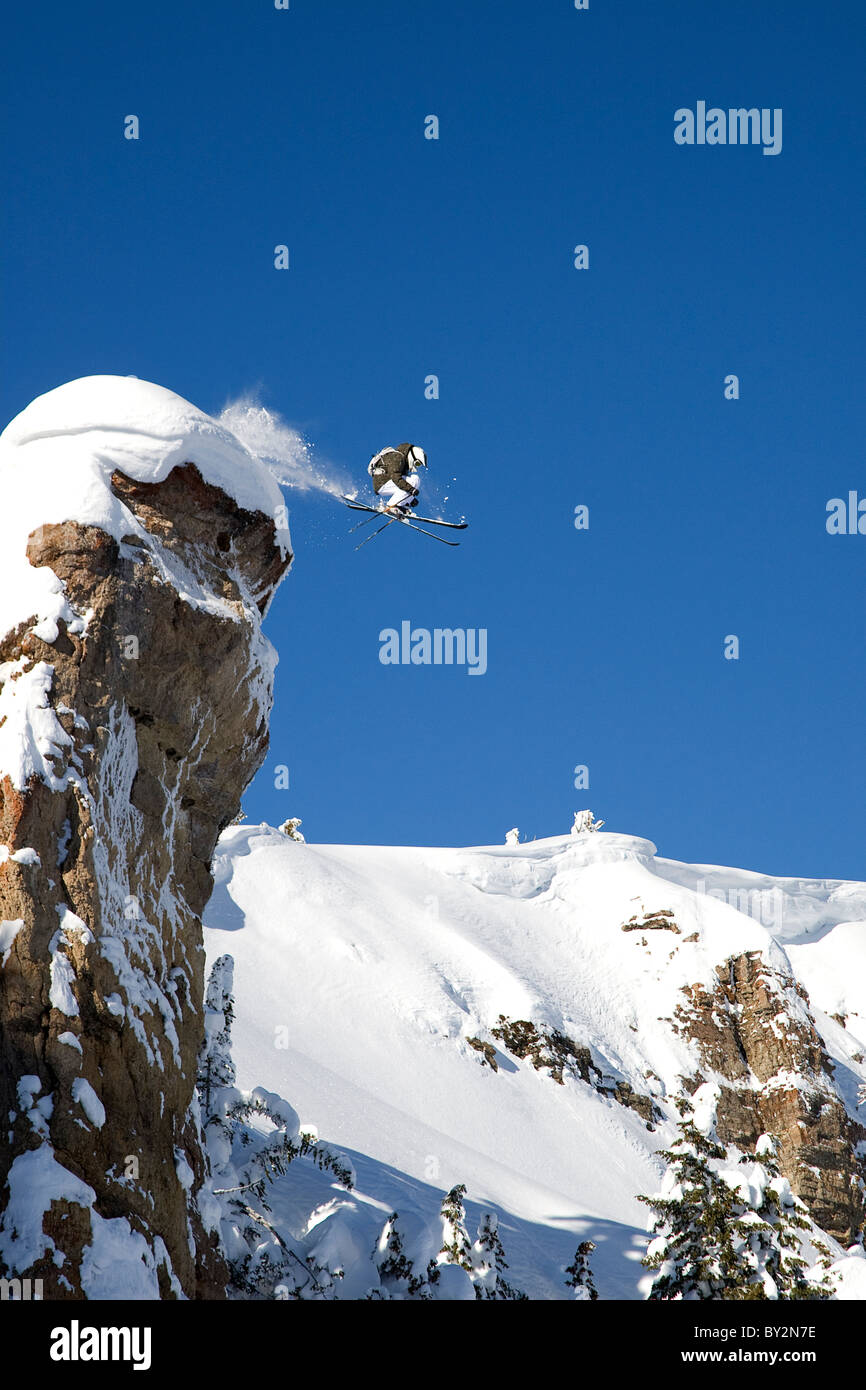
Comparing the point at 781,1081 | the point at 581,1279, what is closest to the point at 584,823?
the point at 781,1081

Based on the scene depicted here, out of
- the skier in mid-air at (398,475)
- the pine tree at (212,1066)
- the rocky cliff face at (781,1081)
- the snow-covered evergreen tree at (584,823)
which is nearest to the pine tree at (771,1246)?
the pine tree at (212,1066)

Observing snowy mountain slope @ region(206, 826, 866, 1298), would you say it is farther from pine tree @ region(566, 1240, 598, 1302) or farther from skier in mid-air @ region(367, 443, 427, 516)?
skier in mid-air @ region(367, 443, 427, 516)

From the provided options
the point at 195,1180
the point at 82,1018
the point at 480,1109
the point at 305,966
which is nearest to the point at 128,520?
the point at 82,1018

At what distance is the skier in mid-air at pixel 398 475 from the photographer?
17.9 meters

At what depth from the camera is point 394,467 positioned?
17906 millimetres

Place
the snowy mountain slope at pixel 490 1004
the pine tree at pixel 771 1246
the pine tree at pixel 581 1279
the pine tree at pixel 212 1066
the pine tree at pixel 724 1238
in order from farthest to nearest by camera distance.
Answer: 1. the snowy mountain slope at pixel 490 1004
2. the pine tree at pixel 581 1279
3. the pine tree at pixel 212 1066
4. the pine tree at pixel 724 1238
5. the pine tree at pixel 771 1246

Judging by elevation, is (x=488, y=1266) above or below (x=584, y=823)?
below

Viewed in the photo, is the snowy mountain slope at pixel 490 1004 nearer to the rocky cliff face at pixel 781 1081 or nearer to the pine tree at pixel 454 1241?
the rocky cliff face at pixel 781 1081

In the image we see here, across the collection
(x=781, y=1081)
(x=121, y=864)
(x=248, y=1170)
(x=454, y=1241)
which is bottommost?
(x=454, y=1241)

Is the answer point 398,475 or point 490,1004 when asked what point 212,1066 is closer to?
point 398,475

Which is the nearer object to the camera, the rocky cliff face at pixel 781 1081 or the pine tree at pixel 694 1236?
the pine tree at pixel 694 1236

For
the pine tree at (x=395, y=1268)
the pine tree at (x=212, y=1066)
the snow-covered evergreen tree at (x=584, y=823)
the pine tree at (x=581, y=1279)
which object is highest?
the snow-covered evergreen tree at (x=584, y=823)

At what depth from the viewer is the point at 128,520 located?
→ 1325cm

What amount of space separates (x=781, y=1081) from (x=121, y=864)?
4034 cm
